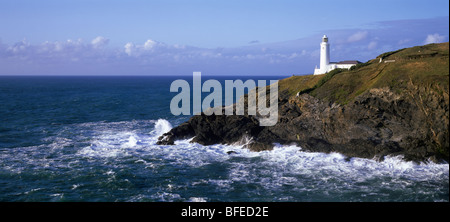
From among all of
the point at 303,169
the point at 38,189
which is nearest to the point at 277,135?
the point at 303,169

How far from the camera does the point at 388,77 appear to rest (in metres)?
42.9

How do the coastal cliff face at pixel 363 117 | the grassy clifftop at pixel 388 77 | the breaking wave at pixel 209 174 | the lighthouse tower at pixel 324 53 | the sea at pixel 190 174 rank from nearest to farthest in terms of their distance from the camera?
the sea at pixel 190 174 → the breaking wave at pixel 209 174 → the coastal cliff face at pixel 363 117 → the grassy clifftop at pixel 388 77 → the lighthouse tower at pixel 324 53

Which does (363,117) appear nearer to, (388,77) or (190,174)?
(388,77)

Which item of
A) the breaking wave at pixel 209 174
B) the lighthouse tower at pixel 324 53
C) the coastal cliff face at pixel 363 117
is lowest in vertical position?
the breaking wave at pixel 209 174

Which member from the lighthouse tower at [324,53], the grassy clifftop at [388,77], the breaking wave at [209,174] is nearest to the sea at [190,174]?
the breaking wave at [209,174]

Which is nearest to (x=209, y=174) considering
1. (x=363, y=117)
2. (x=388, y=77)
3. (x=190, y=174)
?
(x=190, y=174)

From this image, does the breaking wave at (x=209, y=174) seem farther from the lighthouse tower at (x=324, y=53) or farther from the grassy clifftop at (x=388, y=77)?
the lighthouse tower at (x=324, y=53)

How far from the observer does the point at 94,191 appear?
99.6 feet

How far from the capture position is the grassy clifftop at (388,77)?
4031 cm

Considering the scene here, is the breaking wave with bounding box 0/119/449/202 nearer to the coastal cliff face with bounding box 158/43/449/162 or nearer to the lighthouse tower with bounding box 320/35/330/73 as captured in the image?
the coastal cliff face with bounding box 158/43/449/162

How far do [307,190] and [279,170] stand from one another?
5.70 metres

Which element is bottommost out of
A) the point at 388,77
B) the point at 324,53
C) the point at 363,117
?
the point at 363,117

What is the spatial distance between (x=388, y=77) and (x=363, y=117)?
6098mm
